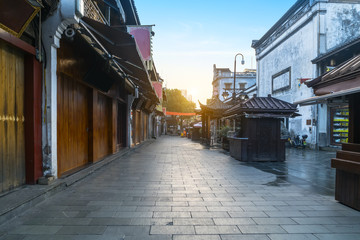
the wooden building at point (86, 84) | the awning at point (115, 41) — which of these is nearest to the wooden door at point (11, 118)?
the wooden building at point (86, 84)

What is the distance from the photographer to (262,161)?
891 cm

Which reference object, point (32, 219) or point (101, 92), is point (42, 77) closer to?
point (32, 219)

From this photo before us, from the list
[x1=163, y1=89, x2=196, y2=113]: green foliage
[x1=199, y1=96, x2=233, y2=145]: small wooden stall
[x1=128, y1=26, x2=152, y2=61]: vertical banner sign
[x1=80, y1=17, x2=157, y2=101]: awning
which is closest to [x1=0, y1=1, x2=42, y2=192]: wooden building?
[x1=80, y1=17, x2=157, y2=101]: awning

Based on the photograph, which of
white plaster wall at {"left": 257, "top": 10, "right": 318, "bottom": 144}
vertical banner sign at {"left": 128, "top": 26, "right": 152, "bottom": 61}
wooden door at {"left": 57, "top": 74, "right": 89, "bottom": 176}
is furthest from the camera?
white plaster wall at {"left": 257, "top": 10, "right": 318, "bottom": 144}

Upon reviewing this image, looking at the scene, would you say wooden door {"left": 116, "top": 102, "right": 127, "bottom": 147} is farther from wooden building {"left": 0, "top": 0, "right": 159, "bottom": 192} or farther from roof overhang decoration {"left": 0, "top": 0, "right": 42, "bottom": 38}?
roof overhang decoration {"left": 0, "top": 0, "right": 42, "bottom": 38}

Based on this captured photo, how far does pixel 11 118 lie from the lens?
13.3ft

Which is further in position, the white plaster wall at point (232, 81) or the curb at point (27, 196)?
the white plaster wall at point (232, 81)

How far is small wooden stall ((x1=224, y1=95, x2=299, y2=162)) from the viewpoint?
8.62m

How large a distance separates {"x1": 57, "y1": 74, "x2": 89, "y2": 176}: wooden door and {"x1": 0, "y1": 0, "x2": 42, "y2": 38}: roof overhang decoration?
1.69m

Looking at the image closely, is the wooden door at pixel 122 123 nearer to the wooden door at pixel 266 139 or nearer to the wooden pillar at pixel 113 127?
the wooden pillar at pixel 113 127

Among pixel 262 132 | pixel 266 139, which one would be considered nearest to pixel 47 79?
pixel 262 132

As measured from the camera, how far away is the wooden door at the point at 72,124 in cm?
545

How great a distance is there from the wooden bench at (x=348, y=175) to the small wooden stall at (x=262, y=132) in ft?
15.1

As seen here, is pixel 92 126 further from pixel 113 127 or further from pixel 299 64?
pixel 299 64
